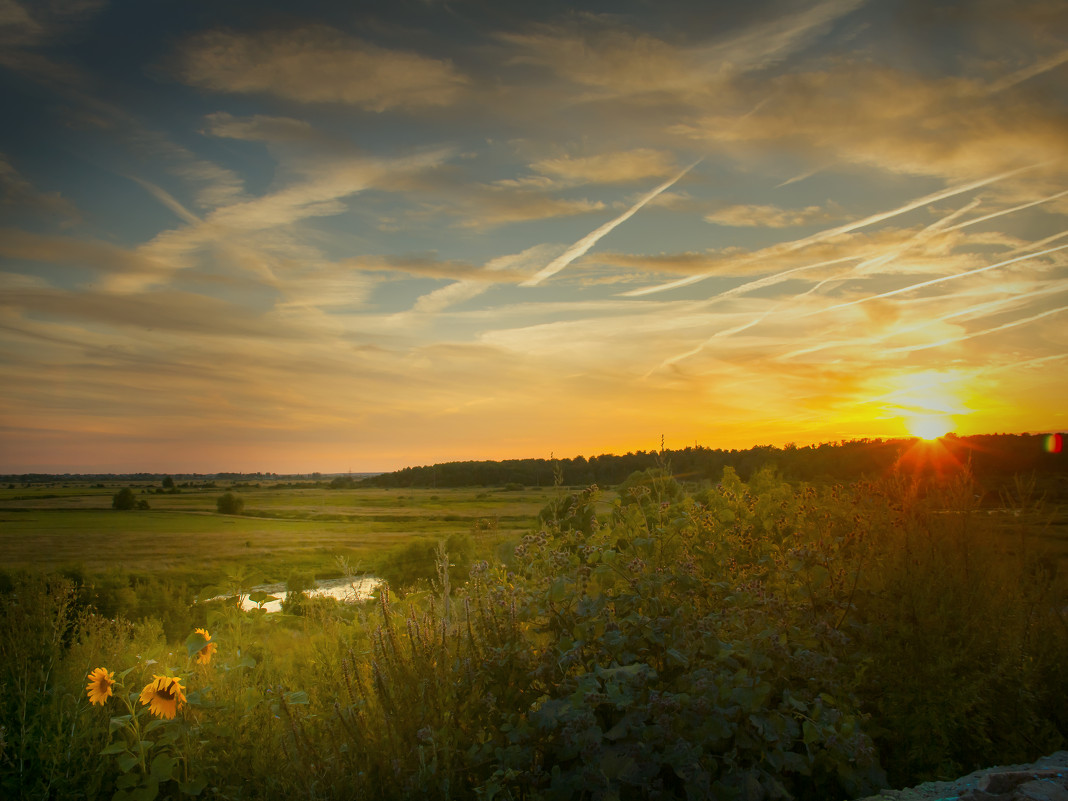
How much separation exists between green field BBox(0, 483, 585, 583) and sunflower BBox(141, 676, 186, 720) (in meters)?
1.30

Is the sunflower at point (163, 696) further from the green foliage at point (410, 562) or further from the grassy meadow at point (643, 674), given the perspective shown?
the green foliage at point (410, 562)

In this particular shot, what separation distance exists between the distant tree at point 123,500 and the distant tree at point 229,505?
454 centimetres

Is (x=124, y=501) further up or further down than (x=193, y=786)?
further up

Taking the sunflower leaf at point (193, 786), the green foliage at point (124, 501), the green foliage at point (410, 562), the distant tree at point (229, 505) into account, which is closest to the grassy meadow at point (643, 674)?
the sunflower leaf at point (193, 786)

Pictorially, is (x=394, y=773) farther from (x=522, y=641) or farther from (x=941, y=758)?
(x=941, y=758)

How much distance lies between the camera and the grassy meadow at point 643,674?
107 inches

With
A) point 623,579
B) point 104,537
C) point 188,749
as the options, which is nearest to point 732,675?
point 623,579

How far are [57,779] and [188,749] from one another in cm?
94

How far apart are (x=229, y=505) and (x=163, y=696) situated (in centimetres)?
2320

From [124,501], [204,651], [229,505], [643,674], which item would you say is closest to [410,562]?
[204,651]

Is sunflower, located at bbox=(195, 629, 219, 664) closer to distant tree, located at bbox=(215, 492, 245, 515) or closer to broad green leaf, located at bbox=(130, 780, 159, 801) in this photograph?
broad green leaf, located at bbox=(130, 780, 159, 801)

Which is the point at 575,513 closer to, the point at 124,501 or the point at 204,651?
the point at 204,651

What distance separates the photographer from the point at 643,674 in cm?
264

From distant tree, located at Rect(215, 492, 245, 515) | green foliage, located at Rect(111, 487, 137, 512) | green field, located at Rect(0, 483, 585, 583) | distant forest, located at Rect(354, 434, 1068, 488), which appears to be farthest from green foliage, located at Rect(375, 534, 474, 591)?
distant tree, located at Rect(215, 492, 245, 515)
